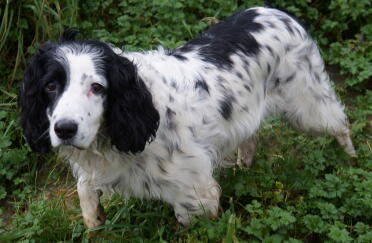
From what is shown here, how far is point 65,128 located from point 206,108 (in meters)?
1.05

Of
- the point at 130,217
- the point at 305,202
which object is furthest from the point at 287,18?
the point at 130,217

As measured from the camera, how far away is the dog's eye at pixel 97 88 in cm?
278

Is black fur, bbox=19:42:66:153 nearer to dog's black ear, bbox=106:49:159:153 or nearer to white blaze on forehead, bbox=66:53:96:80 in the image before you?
white blaze on forehead, bbox=66:53:96:80

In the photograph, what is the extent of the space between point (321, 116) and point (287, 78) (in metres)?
0.46

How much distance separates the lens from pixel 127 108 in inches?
115

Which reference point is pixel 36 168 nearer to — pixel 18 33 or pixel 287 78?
pixel 18 33

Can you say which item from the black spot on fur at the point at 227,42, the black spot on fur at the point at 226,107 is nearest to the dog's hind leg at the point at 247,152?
the black spot on fur at the point at 226,107

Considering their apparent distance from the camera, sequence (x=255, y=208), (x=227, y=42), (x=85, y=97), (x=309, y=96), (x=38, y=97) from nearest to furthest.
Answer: (x=85, y=97), (x=38, y=97), (x=255, y=208), (x=227, y=42), (x=309, y=96)

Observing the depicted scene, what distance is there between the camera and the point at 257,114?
3.84m

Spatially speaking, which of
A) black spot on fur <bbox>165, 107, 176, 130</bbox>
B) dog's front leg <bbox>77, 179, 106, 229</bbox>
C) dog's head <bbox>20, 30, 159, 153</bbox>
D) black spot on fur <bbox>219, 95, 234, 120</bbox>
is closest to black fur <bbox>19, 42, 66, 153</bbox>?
dog's head <bbox>20, 30, 159, 153</bbox>

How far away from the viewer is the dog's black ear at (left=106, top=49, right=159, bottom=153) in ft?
9.50

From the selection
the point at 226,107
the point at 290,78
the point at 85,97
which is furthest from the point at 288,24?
the point at 85,97

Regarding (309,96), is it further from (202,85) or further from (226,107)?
(202,85)

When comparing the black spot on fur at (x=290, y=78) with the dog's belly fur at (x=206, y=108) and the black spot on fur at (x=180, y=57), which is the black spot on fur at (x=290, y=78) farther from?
the black spot on fur at (x=180, y=57)
